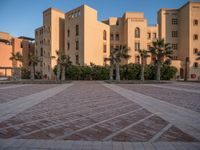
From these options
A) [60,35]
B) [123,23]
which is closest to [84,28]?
[60,35]

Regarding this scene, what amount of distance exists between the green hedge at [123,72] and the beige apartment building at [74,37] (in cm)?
291

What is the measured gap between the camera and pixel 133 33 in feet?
157

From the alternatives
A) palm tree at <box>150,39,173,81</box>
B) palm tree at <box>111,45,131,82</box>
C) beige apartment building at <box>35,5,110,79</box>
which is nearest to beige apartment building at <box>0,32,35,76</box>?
beige apartment building at <box>35,5,110,79</box>

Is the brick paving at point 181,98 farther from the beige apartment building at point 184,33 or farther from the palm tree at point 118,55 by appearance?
the beige apartment building at point 184,33

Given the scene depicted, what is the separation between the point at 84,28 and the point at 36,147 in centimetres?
4119

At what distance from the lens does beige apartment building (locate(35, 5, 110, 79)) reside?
145 ft

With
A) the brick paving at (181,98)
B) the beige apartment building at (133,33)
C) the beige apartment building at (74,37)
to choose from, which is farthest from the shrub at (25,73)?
the brick paving at (181,98)

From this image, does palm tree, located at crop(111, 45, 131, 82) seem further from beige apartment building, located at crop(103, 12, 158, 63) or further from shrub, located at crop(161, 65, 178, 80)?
beige apartment building, located at crop(103, 12, 158, 63)

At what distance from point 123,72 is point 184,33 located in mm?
18627

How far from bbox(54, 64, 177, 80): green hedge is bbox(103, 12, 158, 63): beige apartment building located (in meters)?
5.80

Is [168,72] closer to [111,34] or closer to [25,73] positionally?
[111,34]

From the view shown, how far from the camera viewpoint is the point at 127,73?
42.8m

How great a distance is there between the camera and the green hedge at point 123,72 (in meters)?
42.1

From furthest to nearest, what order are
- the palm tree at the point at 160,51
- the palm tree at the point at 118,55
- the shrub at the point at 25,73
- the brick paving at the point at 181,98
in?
the shrub at the point at 25,73 < the palm tree at the point at 118,55 < the palm tree at the point at 160,51 < the brick paving at the point at 181,98
